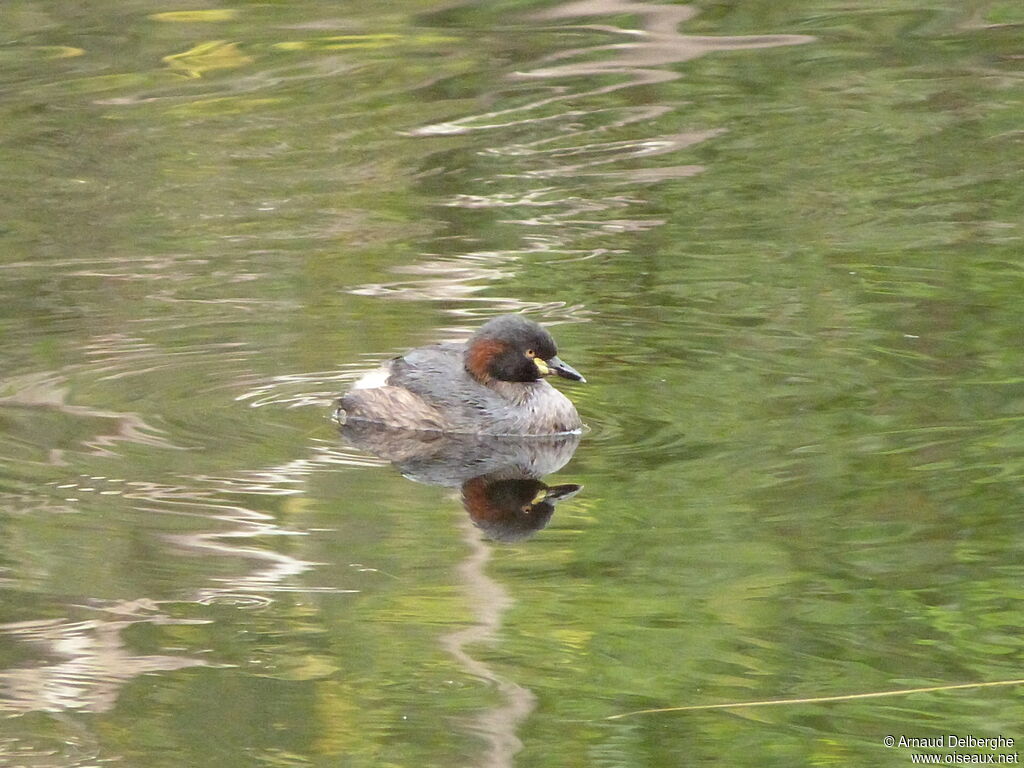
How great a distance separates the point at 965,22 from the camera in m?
14.1

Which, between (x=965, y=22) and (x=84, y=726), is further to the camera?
(x=965, y=22)

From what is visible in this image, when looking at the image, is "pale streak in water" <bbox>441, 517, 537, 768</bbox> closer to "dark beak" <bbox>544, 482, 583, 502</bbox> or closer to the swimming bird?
"dark beak" <bbox>544, 482, 583, 502</bbox>

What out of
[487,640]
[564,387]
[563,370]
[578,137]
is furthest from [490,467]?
[578,137]

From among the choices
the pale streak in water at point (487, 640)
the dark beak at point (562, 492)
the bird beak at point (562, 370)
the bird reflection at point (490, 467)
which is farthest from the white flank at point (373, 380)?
the pale streak in water at point (487, 640)

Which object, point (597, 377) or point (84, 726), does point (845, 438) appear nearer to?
point (597, 377)

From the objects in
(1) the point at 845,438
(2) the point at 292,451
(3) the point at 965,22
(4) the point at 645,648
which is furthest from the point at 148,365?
(3) the point at 965,22

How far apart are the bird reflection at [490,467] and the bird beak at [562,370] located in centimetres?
26

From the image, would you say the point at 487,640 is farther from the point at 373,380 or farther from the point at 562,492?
the point at 373,380

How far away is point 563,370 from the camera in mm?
7812

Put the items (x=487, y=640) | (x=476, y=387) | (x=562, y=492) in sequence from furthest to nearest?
(x=476, y=387) → (x=562, y=492) → (x=487, y=640)

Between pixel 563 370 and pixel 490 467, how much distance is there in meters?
0.61

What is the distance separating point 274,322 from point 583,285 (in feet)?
4.91

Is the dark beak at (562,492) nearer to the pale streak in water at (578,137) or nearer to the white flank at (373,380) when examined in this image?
the white flank at (373,380)

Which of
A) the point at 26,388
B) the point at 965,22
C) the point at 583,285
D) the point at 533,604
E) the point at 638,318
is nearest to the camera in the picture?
the point at 533,604
